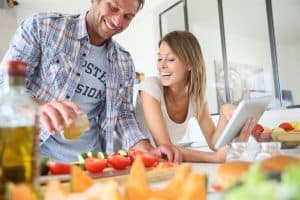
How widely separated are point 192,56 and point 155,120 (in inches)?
15.4

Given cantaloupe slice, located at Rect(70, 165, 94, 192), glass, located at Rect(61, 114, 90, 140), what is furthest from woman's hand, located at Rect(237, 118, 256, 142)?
cantaloupe slice, located at Rect(70, 165, 94, 192)

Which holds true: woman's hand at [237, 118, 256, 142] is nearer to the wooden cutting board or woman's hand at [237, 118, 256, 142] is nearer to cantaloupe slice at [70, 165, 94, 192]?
the wooden cutting board

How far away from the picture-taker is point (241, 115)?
1202mm

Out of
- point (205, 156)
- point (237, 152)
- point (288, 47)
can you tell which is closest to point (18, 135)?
point (237, 152)

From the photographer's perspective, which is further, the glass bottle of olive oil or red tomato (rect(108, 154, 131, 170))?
red tomato (rect(108, 154, 131, 170))

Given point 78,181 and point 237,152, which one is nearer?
point 78,181

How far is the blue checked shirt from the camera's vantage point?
1.38 meters

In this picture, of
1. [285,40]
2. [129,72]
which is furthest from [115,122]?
[285,40]

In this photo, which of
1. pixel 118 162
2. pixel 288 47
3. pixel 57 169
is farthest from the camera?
pixel 288 47

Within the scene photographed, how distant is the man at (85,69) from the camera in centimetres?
140

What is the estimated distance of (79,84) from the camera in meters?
1.48

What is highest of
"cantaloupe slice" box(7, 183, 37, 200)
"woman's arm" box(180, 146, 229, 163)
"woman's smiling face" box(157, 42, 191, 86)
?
"woman's smiling face" box(157, 42, 191, 86)

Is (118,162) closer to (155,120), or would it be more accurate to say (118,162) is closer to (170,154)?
(170,154)

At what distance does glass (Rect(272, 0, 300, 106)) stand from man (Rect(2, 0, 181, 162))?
221 centimetres
